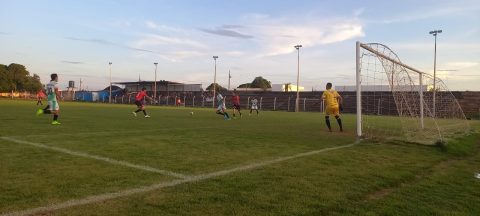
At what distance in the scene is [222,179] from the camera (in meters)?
5.85

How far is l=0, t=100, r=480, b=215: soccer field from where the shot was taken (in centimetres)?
450

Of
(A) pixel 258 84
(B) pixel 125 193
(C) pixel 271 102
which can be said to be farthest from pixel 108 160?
(A) pixel 258 84

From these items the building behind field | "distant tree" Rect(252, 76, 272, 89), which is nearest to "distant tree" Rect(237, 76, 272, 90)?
"distant tree" Rect(252, 76, 272, 89)

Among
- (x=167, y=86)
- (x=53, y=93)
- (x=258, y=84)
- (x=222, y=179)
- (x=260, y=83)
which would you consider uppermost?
(x=260, y=83)

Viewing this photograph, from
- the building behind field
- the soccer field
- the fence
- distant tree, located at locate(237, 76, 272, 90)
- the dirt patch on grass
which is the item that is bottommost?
the dirt patch on grass

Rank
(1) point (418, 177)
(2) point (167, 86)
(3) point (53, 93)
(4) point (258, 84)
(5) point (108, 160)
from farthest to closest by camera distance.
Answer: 1. (4) point (258, 84)
2. (2) point (167, 86)
3. (3) point (53, 93)
4. (5) point (108, 160)
5. (1) point (418, 177)

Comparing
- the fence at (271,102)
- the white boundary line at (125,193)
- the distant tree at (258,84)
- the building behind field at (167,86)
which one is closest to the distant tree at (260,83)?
the distant tree at (258,84)

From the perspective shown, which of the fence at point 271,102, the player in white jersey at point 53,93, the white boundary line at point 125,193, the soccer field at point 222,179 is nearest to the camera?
the white boundary line at point 125,193

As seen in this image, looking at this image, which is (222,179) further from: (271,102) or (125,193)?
(271,102)

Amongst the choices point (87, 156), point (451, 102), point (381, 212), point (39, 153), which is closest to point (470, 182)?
point (381, 212)

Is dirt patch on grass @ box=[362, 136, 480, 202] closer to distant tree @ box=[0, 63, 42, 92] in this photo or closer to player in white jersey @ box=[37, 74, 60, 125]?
player in white jersey @ box=[37, 74, 60, 125]

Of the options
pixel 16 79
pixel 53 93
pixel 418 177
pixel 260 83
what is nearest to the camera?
pixel 418 177

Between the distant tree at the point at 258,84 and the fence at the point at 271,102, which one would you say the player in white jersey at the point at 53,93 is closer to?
the fence at the point at 271,102

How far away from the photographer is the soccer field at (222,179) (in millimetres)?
4500
